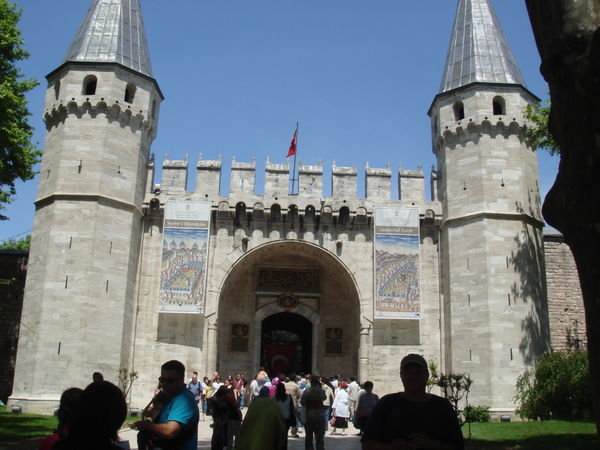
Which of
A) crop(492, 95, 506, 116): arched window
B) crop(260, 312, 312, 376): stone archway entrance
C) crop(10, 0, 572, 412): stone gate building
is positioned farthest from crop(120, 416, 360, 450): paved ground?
→ crop(492, 95, 506, 116): arched window

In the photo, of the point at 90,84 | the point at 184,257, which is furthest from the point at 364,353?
the point at 90,84

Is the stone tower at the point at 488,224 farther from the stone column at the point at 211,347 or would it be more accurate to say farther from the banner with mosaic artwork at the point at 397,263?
the stone column at the point at 211,347

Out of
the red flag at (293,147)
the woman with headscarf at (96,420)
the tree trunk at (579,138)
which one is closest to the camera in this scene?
the woman with headscarf at (96,420)

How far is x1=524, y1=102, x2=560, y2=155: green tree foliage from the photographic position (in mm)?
17656

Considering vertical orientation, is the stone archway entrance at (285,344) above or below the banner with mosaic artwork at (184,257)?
below

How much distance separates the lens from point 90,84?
63.2ft

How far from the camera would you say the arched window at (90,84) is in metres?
18.9

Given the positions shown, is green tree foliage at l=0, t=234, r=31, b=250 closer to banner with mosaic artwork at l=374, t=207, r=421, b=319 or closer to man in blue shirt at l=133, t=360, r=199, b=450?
banner with mosaic artwork at l=374, t=207, r=421, b=319

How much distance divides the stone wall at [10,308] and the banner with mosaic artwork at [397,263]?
435 inches

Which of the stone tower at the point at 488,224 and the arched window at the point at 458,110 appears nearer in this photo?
the stone tower at the point at 488,224


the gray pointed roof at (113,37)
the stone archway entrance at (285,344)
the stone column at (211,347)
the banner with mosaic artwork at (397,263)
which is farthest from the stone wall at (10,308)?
the banner with mosaic artwork at (397,263)

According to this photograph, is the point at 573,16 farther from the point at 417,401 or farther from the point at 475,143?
the point at 475,143

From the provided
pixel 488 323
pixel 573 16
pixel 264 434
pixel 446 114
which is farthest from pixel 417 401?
pixel 446 114

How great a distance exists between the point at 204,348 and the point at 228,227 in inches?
145
